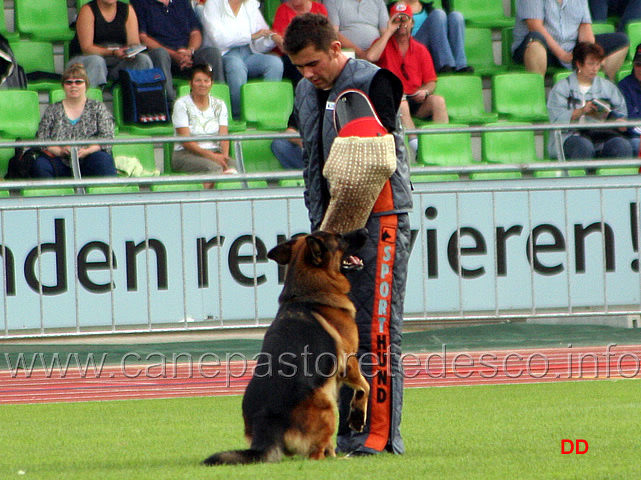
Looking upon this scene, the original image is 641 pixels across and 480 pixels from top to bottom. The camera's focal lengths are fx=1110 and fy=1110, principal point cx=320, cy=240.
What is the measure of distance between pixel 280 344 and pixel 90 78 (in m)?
7.92

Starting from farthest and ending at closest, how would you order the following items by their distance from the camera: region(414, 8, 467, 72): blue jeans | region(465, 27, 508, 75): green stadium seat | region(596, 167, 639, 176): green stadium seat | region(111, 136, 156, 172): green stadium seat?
region(465, 27, 508, 75): green stadium seat → region(414, 8, 467, 72): blue jeans → region(111, 136, 156, 172): green stadium seat → region(596, 167, 639, 176): green stadium seat

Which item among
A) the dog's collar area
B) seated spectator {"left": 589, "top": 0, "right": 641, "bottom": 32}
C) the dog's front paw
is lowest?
the dog's front paw

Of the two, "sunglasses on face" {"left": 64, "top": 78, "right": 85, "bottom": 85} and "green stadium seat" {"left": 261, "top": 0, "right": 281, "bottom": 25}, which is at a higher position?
"green stadium seat" {"left": 261, "top": 0, "right": 281, "bottom": 25}

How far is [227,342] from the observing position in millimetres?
10727

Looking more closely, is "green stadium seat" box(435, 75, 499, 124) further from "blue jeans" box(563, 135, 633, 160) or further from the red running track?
the red running track

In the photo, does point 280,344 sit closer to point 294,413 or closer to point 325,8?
point 294,413

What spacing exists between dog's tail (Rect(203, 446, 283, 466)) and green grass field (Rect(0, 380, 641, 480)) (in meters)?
0.04

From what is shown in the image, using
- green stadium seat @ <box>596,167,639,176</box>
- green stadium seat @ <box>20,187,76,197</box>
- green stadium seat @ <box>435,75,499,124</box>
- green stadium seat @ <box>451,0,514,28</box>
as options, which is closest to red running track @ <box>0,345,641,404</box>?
green stadium seat @ <box>20,187,76,197</box>

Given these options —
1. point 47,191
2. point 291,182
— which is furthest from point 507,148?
point 47,191

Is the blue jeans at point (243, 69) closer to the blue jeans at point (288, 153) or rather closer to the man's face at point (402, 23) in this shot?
the man's face at point (402, 23)

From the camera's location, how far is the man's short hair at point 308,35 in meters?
4.49

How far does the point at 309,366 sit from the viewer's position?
173 inches

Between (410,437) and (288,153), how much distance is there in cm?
579

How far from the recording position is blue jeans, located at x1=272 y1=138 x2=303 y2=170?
35.3ft
